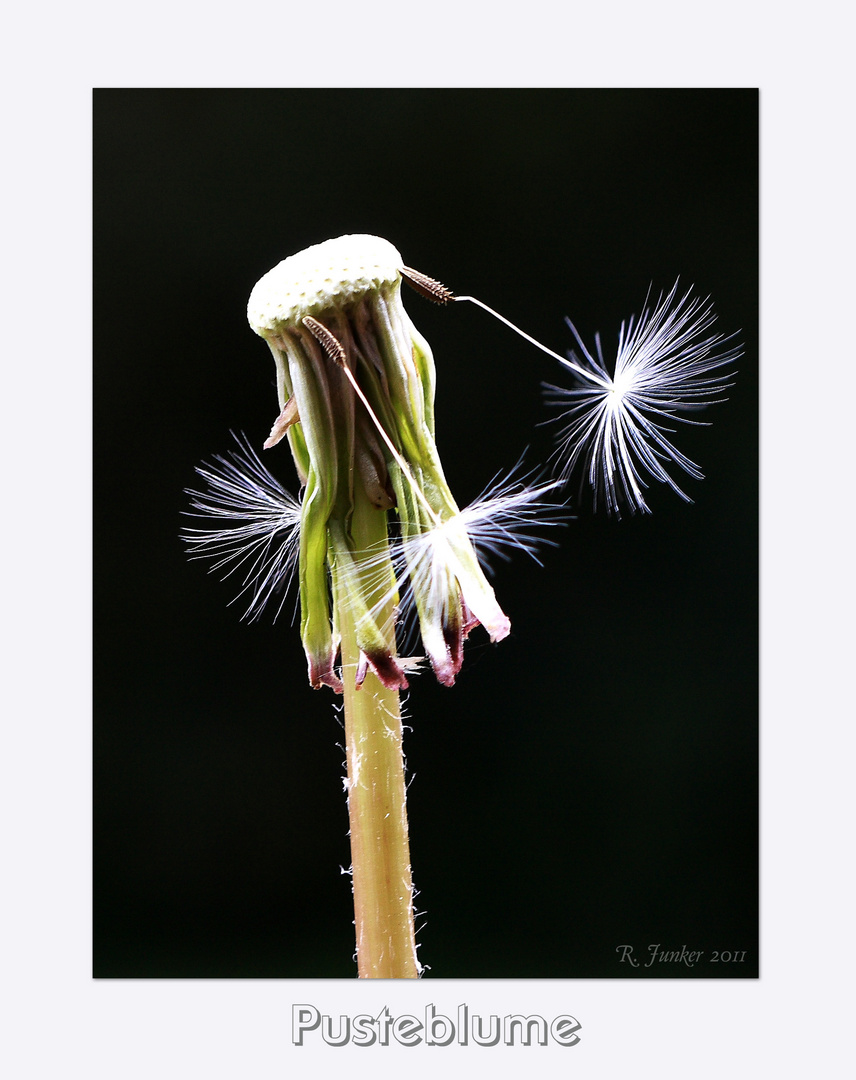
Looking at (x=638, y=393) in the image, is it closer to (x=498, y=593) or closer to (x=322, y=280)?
(x=498, y=593)

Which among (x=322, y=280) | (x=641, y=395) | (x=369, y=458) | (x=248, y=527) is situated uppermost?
(x=322, y=280)

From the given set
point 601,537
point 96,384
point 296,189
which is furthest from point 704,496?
point 96,384

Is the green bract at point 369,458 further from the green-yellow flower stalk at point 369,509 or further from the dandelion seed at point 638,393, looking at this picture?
the dandelion seed at point 638,393

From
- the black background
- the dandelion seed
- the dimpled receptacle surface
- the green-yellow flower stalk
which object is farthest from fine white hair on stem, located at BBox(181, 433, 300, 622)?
the dandelion seed

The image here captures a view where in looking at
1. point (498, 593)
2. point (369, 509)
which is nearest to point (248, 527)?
point (369, 509)

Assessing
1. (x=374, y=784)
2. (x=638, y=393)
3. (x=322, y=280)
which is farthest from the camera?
(x=638, y=393)

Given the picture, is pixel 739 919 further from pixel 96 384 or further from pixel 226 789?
pixel 96 384
